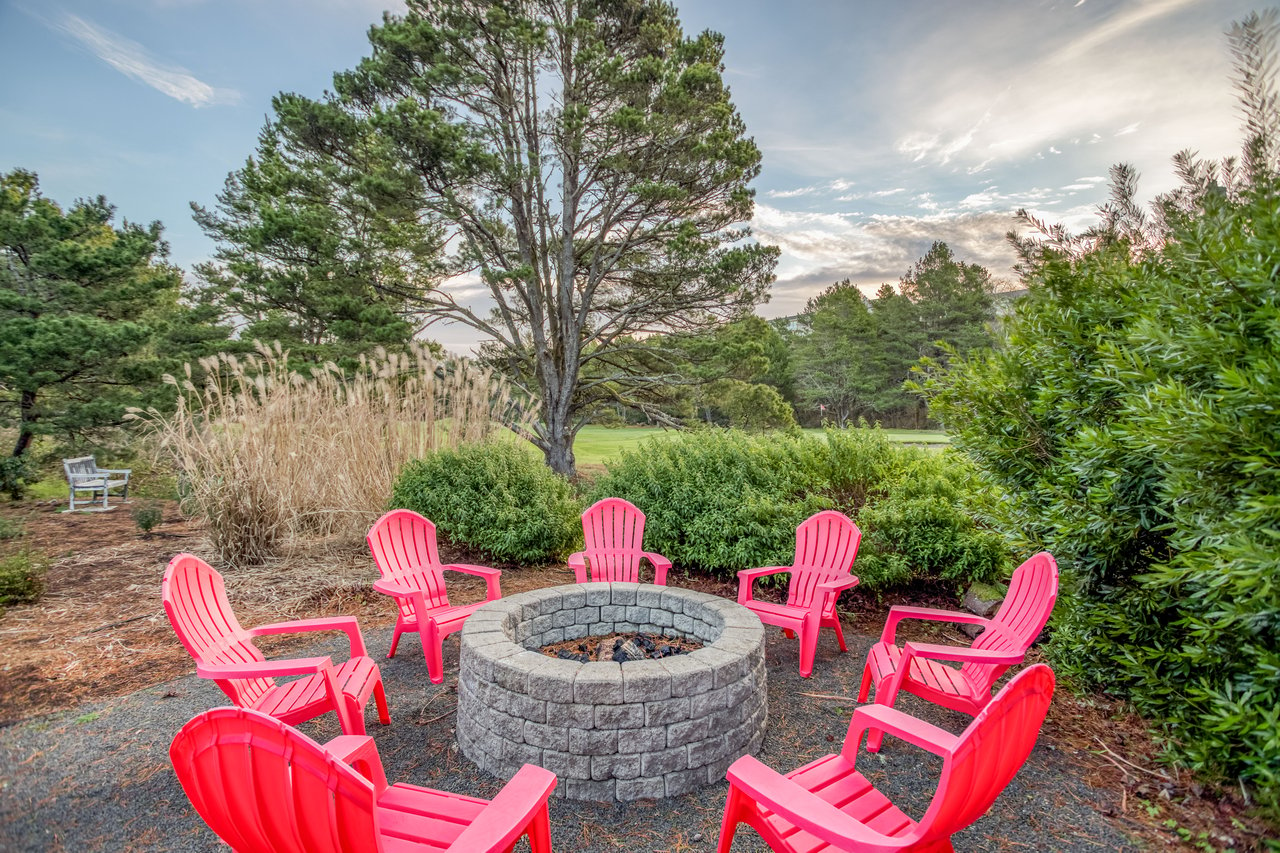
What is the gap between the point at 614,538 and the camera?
4.05 meters

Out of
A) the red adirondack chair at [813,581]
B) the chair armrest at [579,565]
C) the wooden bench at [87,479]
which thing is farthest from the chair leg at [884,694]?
the wooden bench at [87,479]

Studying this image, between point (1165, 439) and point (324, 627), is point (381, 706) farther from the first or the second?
point (1165, 439)

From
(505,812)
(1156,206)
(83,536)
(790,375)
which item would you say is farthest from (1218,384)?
(790,375)

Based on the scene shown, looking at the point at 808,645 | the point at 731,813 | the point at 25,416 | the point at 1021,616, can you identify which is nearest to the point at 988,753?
the point at 731,813

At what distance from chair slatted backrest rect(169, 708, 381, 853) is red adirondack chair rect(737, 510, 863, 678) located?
8.15ft

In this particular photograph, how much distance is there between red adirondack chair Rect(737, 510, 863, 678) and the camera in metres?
3.24

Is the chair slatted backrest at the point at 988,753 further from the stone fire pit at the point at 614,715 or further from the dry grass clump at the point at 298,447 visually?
the dry grass clump at the point at 298,447

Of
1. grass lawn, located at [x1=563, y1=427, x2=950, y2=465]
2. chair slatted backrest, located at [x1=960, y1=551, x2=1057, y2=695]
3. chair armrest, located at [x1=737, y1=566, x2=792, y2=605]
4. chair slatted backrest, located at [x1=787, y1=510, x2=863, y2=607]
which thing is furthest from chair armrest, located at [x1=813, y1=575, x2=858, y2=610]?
grass lawn, located at [x1=563, y1=427, x2=950, y2=465]

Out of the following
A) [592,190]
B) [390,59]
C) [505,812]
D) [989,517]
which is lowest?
[505,812]

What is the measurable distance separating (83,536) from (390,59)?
31.6 feet

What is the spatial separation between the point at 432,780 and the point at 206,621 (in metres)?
1.18

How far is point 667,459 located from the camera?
5230mm

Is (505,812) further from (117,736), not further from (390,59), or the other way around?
(390,59)

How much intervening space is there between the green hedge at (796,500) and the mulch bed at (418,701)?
396 mm
